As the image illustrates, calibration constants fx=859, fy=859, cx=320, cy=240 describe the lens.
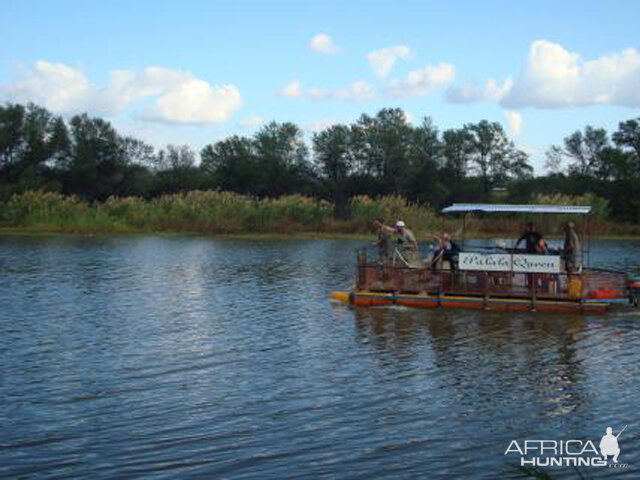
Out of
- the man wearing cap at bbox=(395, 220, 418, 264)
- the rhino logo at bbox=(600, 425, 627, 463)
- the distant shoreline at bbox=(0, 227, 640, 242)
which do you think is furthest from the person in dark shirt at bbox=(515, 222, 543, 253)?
the distant shoreline at bbox=(0, 227, 640, 242)

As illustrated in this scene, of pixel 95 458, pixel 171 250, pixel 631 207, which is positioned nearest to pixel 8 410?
pixel 95 458

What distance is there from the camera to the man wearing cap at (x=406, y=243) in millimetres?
24359

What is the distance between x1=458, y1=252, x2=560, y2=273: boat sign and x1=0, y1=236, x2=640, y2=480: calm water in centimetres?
132

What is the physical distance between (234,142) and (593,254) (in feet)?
156

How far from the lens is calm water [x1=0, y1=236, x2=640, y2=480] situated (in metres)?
11.0

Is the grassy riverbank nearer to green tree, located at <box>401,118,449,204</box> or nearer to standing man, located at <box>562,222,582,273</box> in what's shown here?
green tree, located at <box>401,118,449,204</box>

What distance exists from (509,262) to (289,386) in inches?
402

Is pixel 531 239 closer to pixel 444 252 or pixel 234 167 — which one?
pixel 444 252

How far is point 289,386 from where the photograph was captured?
47.6 ft

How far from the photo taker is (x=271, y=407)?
13195 millimetres

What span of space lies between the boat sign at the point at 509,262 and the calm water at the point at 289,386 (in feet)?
4.35

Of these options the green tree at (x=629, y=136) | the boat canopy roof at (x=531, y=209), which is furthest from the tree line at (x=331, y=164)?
the boat canopy roof at (x=531, y=209)

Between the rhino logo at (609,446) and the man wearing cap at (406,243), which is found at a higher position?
the man wearing cap at (406,243)

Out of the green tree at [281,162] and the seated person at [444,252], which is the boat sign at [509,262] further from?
the green tree at [281,162]
